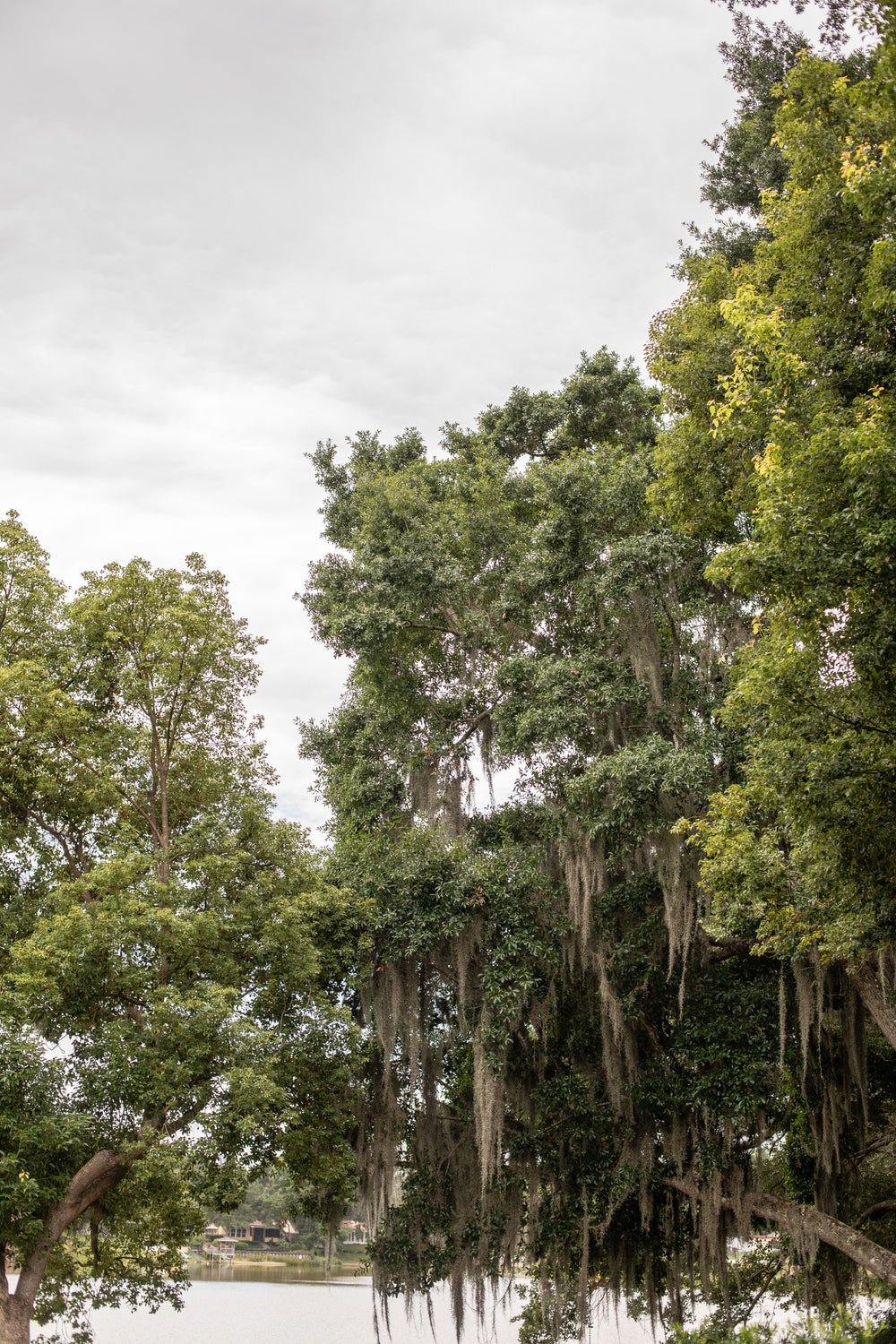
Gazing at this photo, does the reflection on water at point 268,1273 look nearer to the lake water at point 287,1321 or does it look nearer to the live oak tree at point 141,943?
the lake water at point 287,1321

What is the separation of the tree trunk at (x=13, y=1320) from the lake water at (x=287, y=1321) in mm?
Answer: 15860

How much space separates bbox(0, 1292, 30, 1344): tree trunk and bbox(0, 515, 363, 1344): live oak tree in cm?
3

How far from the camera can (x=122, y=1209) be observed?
12758mm

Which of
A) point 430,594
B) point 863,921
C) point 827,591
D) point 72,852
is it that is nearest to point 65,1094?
point 72,852

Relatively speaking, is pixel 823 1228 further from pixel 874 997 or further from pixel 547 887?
pixel 547 887

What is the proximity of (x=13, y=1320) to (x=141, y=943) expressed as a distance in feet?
13.6

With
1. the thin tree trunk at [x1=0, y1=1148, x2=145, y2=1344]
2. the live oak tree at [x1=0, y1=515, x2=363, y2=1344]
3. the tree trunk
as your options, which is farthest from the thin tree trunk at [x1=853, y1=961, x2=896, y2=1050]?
the tree trunk

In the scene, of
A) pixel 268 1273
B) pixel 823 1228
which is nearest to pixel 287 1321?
pixel 268 1273

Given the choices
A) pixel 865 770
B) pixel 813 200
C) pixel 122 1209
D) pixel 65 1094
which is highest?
pixel 813 200

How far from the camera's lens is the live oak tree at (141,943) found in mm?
10742

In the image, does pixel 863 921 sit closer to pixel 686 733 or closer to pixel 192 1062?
pixel 686 733

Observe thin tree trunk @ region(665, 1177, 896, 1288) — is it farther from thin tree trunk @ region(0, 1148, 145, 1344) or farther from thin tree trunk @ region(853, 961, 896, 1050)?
thin tree trunk @ region(0, 1148, 145, 1344)

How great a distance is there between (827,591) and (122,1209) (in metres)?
11.8

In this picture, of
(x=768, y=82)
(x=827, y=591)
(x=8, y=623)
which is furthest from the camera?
(x=768, y=82)
